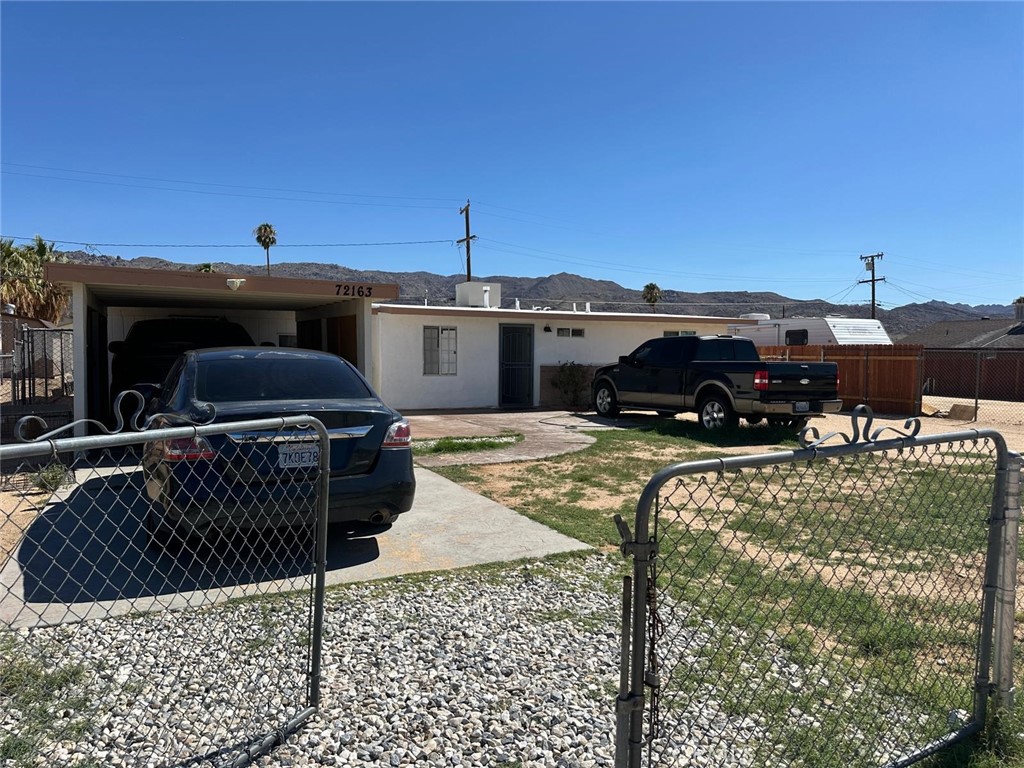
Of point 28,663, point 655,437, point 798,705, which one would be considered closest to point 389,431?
point 28,663

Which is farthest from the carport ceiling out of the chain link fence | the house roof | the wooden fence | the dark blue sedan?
the house roof

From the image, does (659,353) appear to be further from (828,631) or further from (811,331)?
(811,331)

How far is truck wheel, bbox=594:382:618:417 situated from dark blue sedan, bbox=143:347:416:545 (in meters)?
10.7

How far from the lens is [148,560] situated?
4.59 metres

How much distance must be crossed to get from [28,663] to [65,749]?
95 centimetres

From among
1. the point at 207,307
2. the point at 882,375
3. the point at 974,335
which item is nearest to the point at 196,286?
the point at 207,307

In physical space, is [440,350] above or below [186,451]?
above

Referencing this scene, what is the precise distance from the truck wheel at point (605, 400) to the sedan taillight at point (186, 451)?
12.3 meters

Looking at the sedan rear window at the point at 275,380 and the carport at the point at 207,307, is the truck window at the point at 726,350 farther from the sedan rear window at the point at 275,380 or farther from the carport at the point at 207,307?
the sedan rear window at the point at 275,380

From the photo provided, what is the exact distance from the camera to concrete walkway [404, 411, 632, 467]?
34.5 feet

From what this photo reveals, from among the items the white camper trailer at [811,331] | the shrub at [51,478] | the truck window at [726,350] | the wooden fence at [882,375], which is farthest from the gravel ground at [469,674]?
the white camper trailer at [811,331]

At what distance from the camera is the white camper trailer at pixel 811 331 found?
27.5 meters

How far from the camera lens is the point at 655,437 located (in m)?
12.9

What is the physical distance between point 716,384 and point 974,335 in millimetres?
30655
